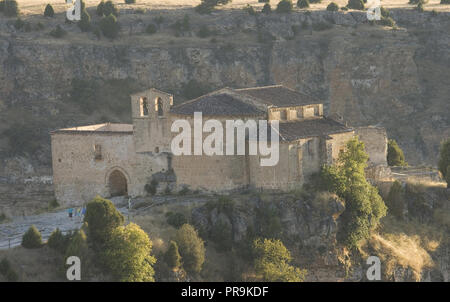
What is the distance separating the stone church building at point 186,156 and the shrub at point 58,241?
1129 centimetres

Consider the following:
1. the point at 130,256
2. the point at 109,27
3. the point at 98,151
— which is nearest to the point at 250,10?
the point at 109,27

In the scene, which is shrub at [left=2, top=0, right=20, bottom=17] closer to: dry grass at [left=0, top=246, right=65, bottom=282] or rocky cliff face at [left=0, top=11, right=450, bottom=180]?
rocky cliff face at [left=0, top=11, right=450, bottom=180]

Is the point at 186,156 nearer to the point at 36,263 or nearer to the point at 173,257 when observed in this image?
the point at 173,257

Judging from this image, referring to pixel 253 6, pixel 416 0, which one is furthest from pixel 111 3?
pixel 416 0

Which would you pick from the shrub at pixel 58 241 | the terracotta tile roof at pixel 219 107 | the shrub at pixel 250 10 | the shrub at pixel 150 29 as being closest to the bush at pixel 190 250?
the shrub at pixel 58 241

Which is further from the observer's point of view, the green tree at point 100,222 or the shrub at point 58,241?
the green tree at point 100,222

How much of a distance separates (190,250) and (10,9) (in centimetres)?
5689

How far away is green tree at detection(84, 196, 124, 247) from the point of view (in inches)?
2036

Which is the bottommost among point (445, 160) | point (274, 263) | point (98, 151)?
point (274, 263)

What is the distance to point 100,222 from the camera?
170 ft

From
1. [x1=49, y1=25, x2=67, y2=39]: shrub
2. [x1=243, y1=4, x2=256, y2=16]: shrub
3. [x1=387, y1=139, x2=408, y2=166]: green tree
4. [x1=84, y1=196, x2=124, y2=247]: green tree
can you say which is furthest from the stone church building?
[x1=243, y1=4, x2=256, y2=16]: shrub

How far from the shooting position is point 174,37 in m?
104

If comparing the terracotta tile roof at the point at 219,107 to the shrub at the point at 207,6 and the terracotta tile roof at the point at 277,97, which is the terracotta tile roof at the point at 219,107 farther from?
the shrub at the point at 207,6

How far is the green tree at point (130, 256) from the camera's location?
5019 cm
